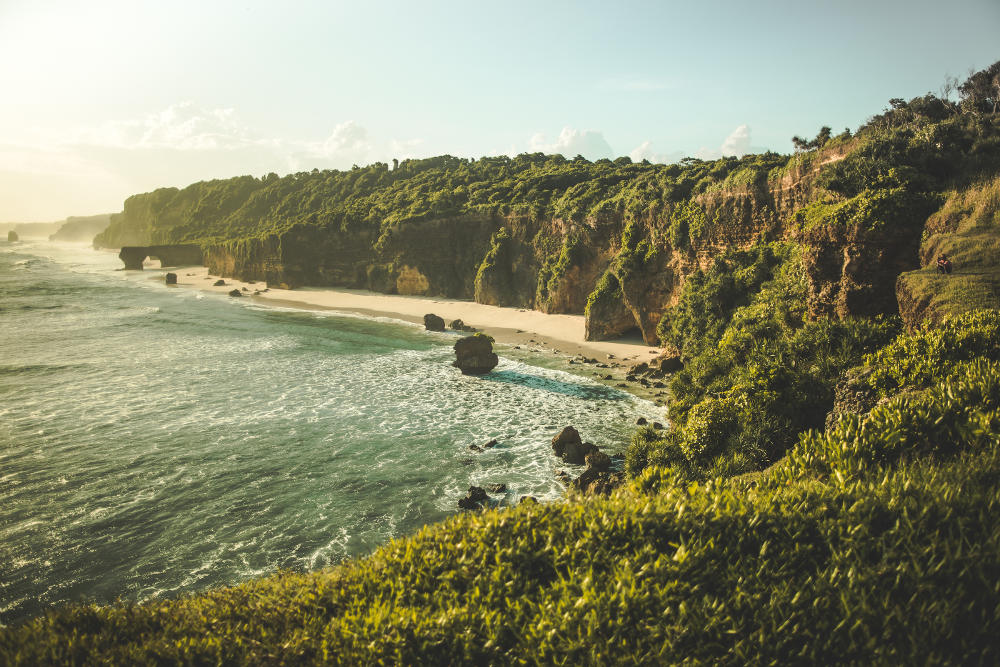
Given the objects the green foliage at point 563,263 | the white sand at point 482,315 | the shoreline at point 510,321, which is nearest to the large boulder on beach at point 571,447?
the shoreline at point 510,321

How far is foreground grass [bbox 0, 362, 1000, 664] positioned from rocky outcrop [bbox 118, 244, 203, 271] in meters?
138

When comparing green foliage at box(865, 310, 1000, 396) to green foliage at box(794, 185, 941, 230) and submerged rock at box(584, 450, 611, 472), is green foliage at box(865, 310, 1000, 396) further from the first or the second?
submerged rock at box(584, 450, 611, 472)

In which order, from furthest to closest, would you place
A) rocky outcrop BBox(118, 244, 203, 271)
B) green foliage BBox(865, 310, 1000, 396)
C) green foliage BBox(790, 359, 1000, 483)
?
rocky outcrop BBox(118, 244, 203, 271) → green foliage BBox(865, 310, 1000, 396) → green foliage BBox(790, 359, 1000, 483)

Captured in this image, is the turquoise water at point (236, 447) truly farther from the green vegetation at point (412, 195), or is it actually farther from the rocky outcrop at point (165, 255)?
the rocky outcrop at point (165, 255)

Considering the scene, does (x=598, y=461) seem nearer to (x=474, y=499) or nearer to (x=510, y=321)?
(x=474, y=499)

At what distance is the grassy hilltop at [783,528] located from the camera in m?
6.47

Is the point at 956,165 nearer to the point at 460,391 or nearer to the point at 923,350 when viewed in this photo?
the point at 923,350

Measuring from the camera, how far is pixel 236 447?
84.2ft

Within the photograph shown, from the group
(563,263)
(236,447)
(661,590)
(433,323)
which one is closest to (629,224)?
(563,263)

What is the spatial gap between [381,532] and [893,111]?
48.7m

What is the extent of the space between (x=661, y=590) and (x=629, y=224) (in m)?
45.9

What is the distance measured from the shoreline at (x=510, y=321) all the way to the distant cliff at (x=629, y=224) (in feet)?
7.17

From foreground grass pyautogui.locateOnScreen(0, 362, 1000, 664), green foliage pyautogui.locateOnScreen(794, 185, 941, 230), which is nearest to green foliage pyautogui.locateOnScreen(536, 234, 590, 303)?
green foliage pyautogui.locateOnScreen(794, 185, 941, 230)

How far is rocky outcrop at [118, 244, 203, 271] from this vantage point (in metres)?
121
